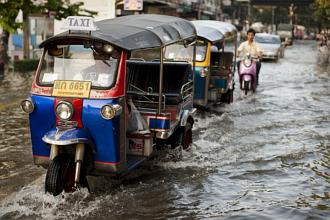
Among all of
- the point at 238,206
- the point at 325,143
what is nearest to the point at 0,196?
the point at 238,206

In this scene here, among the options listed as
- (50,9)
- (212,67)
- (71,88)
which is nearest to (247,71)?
(212,67)

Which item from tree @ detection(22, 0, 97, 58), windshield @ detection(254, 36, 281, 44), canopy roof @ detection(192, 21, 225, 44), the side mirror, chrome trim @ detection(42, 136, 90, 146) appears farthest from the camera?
windshield @ detection(254, 36, 281, 44)

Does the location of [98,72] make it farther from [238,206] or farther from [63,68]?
[238,206]

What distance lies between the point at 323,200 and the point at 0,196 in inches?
149

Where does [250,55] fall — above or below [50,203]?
above

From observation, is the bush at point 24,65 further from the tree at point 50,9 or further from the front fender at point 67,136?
the front fender at point 67,136

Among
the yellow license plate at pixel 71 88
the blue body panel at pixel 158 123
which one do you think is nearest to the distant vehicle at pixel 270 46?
the blue body panel at pixel 158 123

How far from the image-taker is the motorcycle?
1472cm

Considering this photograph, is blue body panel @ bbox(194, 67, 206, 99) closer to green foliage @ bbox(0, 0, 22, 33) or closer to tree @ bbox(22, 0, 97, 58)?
green foliage @ bbox(0, 0, 22, 33)

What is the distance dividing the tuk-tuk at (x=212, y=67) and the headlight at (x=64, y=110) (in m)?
5.71

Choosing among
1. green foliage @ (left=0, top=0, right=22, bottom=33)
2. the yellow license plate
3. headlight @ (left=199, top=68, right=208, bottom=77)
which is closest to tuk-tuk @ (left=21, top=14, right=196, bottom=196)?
the yellow license plate

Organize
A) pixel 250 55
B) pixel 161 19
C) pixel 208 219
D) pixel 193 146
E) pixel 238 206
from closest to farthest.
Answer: pixel 208 219, pixel 238 206, pixel 161 19, pixel 193 146, pixel 250 55

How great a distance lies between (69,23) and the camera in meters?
5.84

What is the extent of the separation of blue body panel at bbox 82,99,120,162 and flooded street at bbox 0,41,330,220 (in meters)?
0.58
